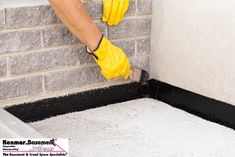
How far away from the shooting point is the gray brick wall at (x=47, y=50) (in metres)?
2.21

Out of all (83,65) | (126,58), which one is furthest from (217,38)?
(83,65)

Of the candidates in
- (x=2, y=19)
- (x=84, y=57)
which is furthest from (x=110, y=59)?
(x=2, y=19)

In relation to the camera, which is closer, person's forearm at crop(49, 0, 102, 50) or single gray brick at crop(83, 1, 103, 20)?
person's forearm at crop(49, 0, 102, 50)

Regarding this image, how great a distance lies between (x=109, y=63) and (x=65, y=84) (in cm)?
28

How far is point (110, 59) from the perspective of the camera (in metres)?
2.41

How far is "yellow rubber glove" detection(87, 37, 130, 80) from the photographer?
2.36 meters

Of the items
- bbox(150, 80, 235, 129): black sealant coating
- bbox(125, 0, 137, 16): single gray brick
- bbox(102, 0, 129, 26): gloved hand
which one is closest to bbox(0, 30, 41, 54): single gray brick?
bbox(102, 0, 129, 26): gloved hand

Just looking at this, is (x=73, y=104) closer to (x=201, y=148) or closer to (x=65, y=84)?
(x=65, y=84)

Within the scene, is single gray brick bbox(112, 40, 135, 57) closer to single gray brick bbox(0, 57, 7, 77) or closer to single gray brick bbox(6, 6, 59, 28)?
single gray brick bbox(6, 6, 59, 28)

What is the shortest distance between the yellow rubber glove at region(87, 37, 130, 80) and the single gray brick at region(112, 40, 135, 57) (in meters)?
0.14

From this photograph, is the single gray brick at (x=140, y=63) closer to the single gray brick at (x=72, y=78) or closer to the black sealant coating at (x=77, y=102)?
the black sealant coating at (x=77, y=102)

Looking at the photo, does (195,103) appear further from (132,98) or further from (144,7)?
(144,7)

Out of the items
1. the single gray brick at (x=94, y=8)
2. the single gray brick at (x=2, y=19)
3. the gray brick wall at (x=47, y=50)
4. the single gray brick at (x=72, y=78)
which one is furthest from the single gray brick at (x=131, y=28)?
the single gray brick at (x=2, y=19)

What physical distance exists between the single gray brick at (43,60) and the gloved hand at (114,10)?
26 centimetres
